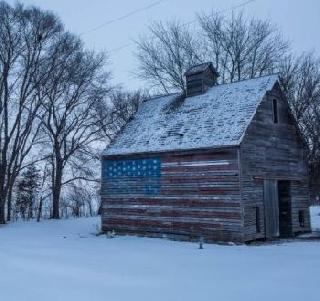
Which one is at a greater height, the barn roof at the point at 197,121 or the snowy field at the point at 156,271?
the barn roof at the point at 197,121

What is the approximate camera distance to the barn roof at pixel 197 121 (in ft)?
69.5

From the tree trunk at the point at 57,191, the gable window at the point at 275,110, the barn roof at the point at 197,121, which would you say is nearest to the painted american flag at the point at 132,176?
the barn roof at the point at 197,121

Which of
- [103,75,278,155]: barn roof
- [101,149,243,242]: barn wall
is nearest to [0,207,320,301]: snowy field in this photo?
[101,149,243,242]: barn wall

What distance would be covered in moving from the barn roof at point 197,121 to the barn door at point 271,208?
129 inches

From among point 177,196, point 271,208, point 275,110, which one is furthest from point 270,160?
point 177,196

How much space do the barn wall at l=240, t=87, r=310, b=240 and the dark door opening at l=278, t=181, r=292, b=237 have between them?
26 cm

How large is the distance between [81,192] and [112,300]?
30.7 meters

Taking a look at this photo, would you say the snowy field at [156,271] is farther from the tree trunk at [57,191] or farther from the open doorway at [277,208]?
the tree trunk at [57,191]

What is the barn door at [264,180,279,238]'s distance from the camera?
2164 cm

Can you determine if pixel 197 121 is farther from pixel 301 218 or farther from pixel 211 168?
pixel 301 218

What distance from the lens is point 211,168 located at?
20.9 meters

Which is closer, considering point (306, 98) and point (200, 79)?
point (200, 79)


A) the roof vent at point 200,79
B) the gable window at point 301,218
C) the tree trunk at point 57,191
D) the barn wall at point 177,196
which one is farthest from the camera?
the tree trunk at point 57,191

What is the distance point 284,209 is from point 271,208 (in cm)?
211
